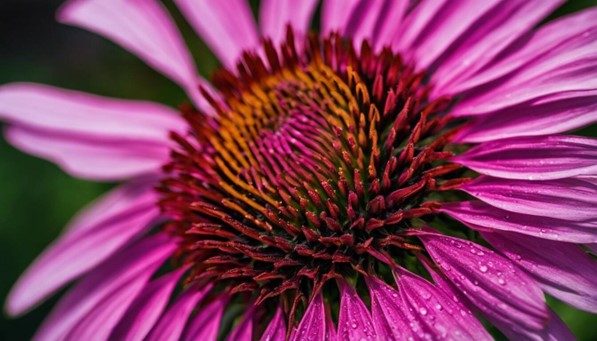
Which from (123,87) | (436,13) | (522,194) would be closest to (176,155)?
(436,13)

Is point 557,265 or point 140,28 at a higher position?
point 140,28

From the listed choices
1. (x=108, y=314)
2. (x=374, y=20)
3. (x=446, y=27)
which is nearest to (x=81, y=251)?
(x=108, y=314)

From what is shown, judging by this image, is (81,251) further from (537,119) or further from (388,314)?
(537,119)

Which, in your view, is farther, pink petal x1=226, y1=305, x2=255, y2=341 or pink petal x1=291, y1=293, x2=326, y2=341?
pink petal x1=226, y1=305, x2=255, y2=341

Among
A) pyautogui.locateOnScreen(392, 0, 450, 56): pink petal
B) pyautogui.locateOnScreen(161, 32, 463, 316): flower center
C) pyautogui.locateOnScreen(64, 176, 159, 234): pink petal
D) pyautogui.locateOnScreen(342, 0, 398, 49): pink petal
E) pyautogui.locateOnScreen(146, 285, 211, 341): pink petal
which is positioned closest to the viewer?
pyautogui.locateOnScreen(161, 32, 463, 316): flower center

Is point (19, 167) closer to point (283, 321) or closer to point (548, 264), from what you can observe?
point (283, 321)

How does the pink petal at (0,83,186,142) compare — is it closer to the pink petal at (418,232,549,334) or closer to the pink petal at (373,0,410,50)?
the pink petal at (373,0,410,50)

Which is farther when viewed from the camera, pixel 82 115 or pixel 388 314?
pixel 82 115

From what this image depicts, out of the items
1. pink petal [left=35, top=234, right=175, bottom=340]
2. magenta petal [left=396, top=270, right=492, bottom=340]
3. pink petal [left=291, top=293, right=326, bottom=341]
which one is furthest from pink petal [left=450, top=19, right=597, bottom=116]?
pink petal [left=35, top=234, right=175, bottom=340]

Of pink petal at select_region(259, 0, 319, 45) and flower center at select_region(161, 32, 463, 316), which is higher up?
pink petal at select_region(259, 0, 319, 45)
